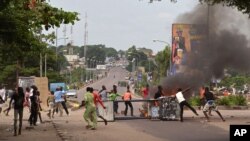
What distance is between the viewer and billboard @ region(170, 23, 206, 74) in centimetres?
3133

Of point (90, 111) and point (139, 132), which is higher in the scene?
point (90, 111)

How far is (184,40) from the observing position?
34094 mm

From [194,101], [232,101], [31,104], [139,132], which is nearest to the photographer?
[139,132]

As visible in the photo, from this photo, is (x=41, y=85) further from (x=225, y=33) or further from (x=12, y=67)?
(x=12, y=67)

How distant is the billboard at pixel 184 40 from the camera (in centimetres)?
3133

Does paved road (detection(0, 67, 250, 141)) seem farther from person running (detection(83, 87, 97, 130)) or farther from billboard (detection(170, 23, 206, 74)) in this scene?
billboard (detection(170, 23, 206, 74))

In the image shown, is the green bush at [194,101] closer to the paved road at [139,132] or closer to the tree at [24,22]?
the paved road at [139,132]

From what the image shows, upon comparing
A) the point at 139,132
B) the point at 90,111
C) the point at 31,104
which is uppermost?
the point at 31,104

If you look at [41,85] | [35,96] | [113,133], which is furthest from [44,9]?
[41,85]

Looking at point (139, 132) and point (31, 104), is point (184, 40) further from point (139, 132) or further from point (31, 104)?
point (139, 132)

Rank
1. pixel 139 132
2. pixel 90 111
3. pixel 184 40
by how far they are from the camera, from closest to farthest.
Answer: pixel 139 132 → pixel 90 111 → pixel 184 40

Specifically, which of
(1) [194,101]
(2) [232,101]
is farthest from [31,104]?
(2) [232,101]

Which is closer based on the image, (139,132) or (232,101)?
(139,132)

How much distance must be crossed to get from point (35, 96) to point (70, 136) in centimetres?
413
